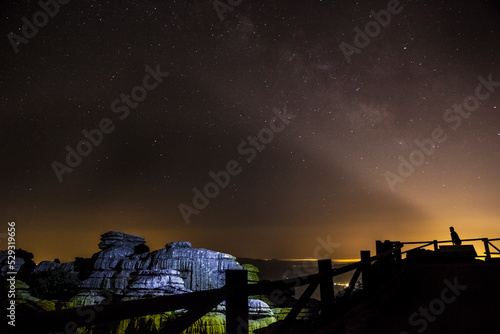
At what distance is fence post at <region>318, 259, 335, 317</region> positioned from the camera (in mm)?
4477

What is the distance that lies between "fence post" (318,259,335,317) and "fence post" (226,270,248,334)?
1756 millimetres

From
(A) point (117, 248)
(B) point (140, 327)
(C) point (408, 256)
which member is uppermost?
(A) point (117, 248)

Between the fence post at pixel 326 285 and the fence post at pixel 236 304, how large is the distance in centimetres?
176

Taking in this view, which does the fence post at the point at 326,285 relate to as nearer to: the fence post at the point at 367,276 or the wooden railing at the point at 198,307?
the wooden railing at the point at 198,307

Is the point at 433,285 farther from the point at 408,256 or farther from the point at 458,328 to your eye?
the point at 408,256

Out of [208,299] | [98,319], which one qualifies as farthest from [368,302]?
[98,319]

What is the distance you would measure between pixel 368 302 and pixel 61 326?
659 cm

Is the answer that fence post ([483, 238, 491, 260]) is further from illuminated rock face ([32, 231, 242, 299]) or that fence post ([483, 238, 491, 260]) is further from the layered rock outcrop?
illuminated rock face ([32, 231, 242, 299])

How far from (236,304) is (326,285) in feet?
8.16

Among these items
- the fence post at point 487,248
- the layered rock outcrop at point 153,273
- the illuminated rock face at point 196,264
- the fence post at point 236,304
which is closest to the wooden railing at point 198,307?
the fence post at point 236,304

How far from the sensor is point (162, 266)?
4547 centimetres

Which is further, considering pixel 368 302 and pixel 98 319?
pixel 368 302

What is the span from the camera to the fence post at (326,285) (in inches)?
176

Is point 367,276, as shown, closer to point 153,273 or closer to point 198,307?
point 198,307
